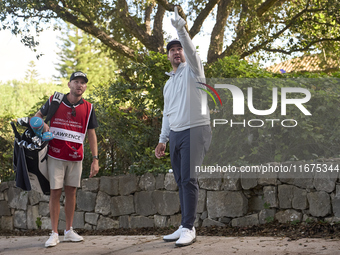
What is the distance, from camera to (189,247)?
11.3 feet

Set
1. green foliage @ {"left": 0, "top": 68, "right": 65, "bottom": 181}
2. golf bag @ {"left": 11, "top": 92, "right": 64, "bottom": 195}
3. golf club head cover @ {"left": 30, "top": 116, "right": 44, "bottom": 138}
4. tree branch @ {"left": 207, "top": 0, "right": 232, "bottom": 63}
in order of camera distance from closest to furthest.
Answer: golf club head cover @ {"left": 30, "top": 116, "right": 44, "bottom": 138} < golf bag @ {"left": 11, "top": 92, "right": 64, "bottom": 195} < green foliage @ {"left": 0, "top": 68, "right": 65, "bottom": 181} < tree branch @ {"left": 207, "top": 0, "right": 232, "bottom": 63}

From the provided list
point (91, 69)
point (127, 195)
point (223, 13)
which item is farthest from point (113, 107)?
point (91, 69)

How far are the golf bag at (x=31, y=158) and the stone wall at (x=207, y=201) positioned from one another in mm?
1997

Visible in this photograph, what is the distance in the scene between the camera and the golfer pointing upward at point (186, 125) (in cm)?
355

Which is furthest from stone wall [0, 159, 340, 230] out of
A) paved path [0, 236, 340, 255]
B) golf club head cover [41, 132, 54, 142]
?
golf club head cover [41, 132, 54, 142]

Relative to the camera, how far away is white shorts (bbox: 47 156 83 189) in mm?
4141

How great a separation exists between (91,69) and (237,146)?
32.4 meters

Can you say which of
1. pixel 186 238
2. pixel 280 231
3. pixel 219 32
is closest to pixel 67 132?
pixel 186 238

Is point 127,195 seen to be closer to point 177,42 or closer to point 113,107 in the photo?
point 113,107

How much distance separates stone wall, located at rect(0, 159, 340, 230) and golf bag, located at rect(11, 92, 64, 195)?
2.00 metres

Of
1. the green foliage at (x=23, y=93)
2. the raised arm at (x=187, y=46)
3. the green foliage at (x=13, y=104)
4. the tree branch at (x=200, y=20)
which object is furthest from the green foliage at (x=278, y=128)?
the green foliage at (x=23, y=93)

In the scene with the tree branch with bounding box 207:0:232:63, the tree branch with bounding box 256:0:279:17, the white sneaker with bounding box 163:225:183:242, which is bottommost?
the white sneaker with bounding box 163:225:183:242

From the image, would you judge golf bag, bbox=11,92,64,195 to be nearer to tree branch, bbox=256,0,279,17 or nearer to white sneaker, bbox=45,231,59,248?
white sneaker, bbox=45,231,59,248

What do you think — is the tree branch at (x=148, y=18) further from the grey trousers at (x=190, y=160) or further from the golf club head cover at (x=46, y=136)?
the grey trousers at (x=190, y=160)
